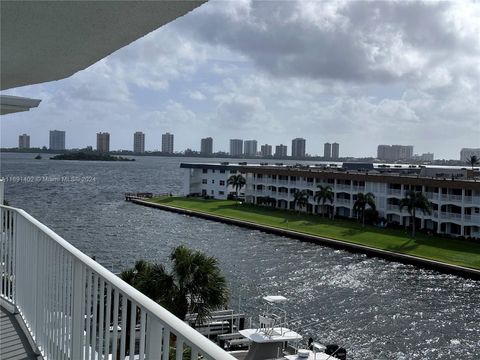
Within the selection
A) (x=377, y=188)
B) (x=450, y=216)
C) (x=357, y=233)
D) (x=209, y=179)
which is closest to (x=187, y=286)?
(x=357, y=233)

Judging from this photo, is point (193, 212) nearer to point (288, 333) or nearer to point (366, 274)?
point (366, 274)

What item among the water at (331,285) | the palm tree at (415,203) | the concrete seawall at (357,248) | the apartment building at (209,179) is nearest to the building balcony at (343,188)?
the palm tree at (415,203)

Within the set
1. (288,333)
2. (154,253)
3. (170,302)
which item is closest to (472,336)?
(288,333)

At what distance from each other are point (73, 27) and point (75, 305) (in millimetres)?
1528

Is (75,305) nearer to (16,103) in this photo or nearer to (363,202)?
(16,103)

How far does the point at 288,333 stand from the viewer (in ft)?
61.1

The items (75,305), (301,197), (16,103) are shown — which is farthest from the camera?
(301,197)

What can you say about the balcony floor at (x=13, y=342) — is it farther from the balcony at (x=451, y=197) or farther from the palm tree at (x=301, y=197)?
the palm tree at (x=301, y=197)

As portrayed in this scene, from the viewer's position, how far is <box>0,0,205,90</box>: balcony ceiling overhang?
1.87 metres

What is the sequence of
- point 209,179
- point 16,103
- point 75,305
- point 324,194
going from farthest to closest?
1. point 209,179
2. point 324,194
3. point 16,103
4. point 75,305

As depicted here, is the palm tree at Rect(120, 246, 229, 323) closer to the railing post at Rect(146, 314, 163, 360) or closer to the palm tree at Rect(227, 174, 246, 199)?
the railing post at Rect(146, 314, 163, 360)

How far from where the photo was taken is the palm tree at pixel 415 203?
42.8m

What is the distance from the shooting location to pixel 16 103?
5.08m

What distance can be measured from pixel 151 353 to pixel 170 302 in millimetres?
13714
